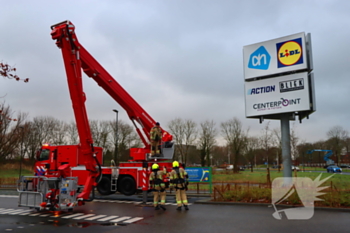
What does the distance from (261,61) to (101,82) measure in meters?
9.58

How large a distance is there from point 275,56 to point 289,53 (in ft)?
2.63

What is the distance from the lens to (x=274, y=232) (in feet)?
25.5

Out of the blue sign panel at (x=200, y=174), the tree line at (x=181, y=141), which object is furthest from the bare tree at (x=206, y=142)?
the blue sign panel at (x=200, y=174)

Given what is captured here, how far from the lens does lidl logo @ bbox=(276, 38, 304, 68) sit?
16484 millimetres

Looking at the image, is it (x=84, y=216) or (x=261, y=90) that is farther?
(x=261, y=90)

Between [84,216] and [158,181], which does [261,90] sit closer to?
[158,181]

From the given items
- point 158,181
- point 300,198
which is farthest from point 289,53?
point 158,181

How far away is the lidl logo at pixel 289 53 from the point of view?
16484 mm

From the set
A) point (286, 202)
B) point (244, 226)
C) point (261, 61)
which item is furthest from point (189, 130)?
point (244, 226)

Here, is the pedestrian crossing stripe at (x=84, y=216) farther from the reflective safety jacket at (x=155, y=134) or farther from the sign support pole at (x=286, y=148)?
the sign support pole at (x=286, y=148)

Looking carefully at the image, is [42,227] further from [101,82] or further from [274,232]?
[101,82]

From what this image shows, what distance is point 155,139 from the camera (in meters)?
15.8

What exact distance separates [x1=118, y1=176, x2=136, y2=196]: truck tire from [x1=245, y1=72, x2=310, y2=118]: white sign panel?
314 inches

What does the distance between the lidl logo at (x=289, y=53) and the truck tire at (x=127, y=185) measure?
10677mm
